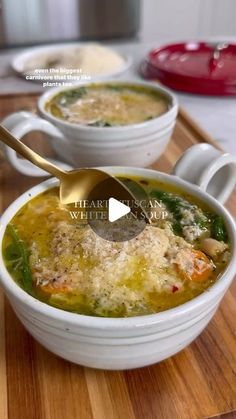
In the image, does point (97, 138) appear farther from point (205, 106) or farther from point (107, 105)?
point (205, 106)

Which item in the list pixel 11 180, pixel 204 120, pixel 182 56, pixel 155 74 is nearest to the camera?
pixel 11 180

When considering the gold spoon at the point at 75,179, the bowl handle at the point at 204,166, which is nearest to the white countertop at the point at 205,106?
the bowl handle at the point at 204,166

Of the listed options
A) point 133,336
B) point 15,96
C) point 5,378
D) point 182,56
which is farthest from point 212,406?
point 182,56

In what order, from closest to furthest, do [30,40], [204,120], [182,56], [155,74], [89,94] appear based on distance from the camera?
1. [89,94]
2. [204,120]
3. [155,74]
4. [182,56]
5. [30,40]

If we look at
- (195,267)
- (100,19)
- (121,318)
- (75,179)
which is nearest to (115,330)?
(121,318)

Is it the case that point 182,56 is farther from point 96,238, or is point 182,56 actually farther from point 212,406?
point 212,406

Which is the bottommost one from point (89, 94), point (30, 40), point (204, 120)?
point (30, 40)

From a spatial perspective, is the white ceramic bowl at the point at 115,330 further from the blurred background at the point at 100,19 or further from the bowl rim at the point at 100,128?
the blurred background at the point at 100,19
